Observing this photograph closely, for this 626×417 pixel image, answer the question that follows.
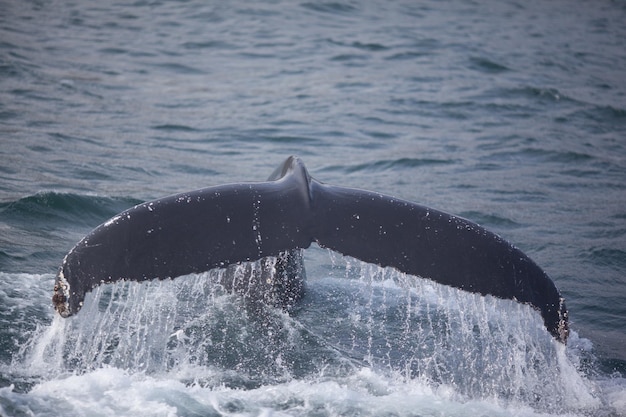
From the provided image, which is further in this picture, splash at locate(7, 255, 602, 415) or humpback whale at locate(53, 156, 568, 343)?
splash at locate(7, 255, 602, 415)

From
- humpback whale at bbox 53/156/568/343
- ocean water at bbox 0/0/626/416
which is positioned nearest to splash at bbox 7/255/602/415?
ocean water at bbox 0/0/626/416

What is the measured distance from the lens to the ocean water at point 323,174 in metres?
5.75

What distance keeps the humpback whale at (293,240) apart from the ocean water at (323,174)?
0.27m

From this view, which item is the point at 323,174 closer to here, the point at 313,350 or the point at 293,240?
the point at 313,350

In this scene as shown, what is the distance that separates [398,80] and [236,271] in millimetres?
10940

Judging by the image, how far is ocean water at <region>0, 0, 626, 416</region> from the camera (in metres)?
5.75

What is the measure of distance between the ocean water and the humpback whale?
0.27 meters

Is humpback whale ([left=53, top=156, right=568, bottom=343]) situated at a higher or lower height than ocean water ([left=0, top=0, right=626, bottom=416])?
higher

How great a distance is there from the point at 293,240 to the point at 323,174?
678 cm

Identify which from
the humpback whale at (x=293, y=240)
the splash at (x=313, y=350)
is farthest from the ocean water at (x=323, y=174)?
the humpback whale at (x=293, y=240)

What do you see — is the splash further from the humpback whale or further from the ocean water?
the humpback whale

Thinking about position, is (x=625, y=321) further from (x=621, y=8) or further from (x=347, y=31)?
(x=621, y=8)

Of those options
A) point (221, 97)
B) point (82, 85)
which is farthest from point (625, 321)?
point (82, 85)

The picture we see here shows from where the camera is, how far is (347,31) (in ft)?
66.5
